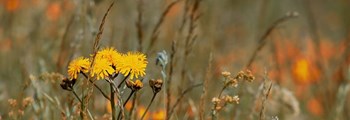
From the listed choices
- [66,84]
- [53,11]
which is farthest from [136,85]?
[53,11]

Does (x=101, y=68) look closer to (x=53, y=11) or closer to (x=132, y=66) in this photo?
(x=132, y=66)

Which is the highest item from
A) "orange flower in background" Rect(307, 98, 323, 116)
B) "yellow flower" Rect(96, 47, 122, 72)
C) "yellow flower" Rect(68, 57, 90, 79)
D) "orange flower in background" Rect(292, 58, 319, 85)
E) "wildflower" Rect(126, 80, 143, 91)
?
"orange flower in background" Rect(292, 58, 319, 85)

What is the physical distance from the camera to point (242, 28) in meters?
7.45

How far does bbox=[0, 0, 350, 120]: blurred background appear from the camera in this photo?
256 centimetres

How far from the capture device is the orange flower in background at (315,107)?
3.58 meters

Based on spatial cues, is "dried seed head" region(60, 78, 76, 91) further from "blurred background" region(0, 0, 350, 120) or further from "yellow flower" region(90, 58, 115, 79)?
"blurred background" region(0, 0, 350, 120)

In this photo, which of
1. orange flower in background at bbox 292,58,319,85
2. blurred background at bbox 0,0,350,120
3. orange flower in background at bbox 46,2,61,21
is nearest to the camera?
blurred background at bbox 0,0,350,120

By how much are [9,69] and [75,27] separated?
410 millimetres

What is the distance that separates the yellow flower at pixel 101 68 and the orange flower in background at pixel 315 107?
2.09 m

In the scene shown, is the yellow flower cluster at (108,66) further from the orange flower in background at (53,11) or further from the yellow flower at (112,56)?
the orange flower in background at (53,11)

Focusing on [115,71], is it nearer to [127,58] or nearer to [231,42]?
[127,58]

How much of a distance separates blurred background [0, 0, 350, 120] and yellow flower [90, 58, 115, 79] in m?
0.32

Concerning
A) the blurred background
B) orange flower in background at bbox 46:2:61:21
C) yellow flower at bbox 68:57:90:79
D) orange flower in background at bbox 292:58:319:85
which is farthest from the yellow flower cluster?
orange flower in background at bbox 46:2:61:21

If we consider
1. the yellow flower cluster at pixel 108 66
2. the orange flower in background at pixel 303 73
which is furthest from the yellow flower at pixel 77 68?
the orange flower in background at pixel 303 73
